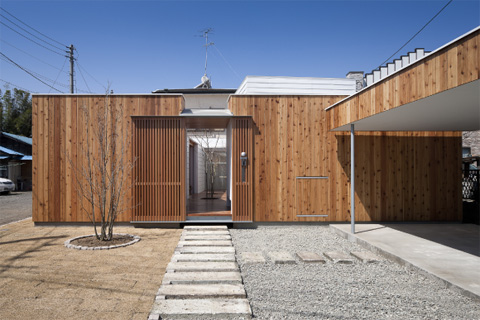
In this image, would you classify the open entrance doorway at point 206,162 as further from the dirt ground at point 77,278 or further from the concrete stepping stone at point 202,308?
the concrete stepping stone at point 202,308

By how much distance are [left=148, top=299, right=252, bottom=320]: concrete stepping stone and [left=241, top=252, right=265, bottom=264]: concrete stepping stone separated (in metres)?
1.53

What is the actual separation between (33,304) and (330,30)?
11.2 metres

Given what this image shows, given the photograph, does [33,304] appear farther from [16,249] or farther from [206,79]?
[206,79]

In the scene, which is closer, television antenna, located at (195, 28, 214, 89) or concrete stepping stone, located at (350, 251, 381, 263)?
concrete stepping stone, located at (350, 251, 381, 263)

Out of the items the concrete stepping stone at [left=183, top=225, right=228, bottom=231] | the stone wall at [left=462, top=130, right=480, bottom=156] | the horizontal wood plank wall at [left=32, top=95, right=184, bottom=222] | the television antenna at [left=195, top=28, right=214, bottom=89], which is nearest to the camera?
the concrete stepping stone at [left=183, top=225, right=228, bottom=231]

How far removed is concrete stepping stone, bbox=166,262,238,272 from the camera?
4.39m

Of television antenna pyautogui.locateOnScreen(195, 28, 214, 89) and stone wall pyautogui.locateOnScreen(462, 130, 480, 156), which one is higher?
television antenna pyautogui.locateOnScreen(195, 28, 214, 89)

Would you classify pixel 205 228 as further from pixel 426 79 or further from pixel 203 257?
pixel 426 79

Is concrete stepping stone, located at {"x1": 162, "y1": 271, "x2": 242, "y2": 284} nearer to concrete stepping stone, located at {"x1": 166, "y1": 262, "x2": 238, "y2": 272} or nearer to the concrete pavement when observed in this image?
concrete stepping stone, located at {"x1": 166, "y1": 262, "x2": 238, "y2": 272}

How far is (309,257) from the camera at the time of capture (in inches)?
200

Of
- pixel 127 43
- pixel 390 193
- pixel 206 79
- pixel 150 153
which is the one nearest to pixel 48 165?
pixel 150 153

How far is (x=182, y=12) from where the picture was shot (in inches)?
417

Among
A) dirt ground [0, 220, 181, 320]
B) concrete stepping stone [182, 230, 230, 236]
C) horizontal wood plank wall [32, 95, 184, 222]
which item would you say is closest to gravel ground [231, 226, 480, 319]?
dirt ground [0, 220, 181, 320]

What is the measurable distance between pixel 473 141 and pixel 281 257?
16893mm
